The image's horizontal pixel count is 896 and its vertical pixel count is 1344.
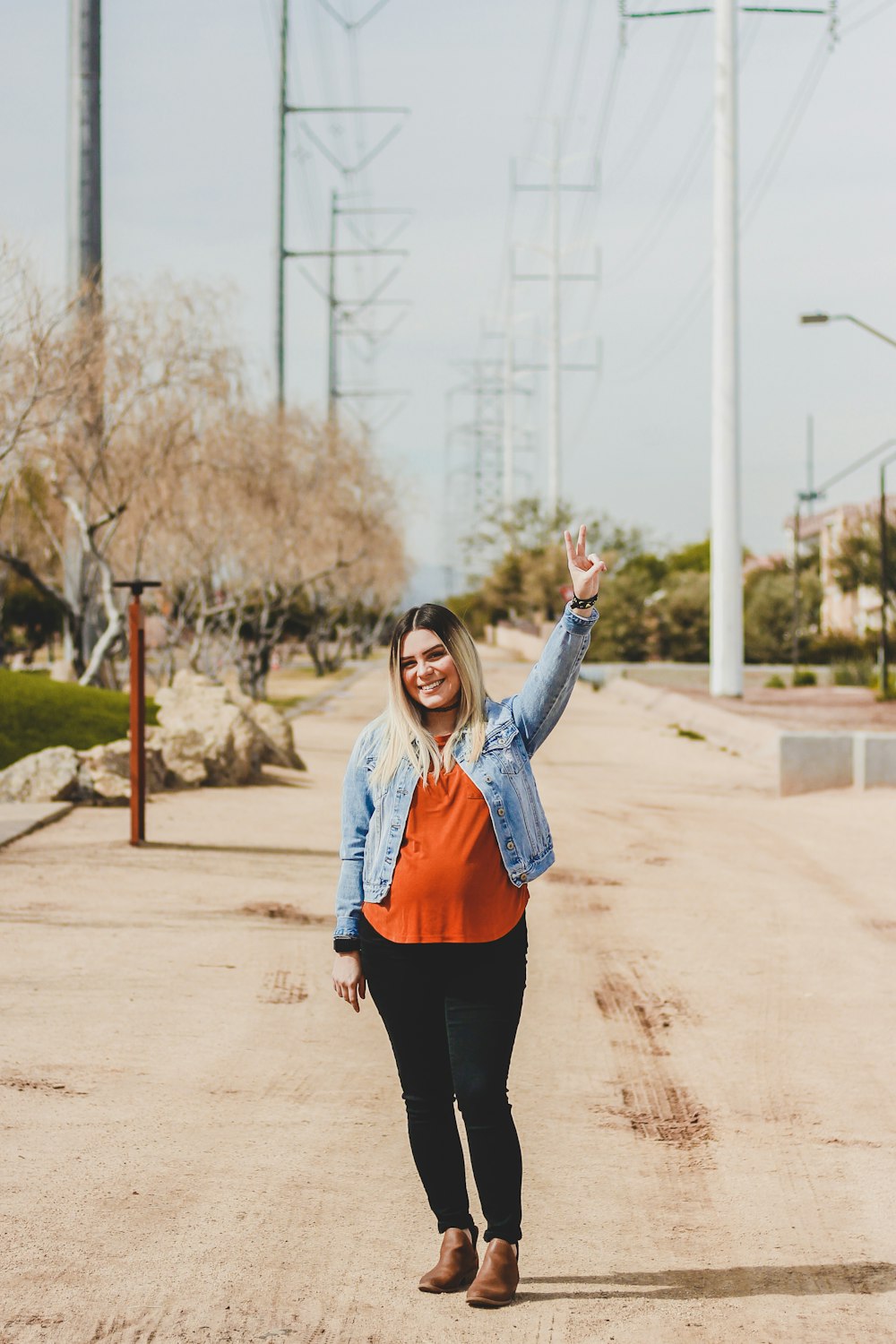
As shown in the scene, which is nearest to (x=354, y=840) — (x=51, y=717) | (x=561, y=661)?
(x=561, y=661)

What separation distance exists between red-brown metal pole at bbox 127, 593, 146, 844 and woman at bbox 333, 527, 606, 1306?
8156mm

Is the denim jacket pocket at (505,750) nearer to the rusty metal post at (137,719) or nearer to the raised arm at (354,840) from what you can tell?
the raised arm at (354,840)

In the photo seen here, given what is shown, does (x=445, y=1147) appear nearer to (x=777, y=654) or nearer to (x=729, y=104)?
(x=729, y=104)

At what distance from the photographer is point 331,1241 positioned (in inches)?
175

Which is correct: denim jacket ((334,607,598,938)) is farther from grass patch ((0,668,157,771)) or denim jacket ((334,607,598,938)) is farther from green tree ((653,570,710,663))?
green tree ((653,570,710,663))

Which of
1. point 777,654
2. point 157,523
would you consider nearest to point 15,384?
point 157,523

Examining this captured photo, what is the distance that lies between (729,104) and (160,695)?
2268cm

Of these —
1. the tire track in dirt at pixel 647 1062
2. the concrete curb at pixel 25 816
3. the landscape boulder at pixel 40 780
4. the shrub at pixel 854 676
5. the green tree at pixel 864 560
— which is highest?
the green tree at pixel 864 560

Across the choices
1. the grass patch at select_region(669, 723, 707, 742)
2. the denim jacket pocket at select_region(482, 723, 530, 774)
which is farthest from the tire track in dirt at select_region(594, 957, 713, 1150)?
the grass patch at select_region(669, 723, 707, 742)

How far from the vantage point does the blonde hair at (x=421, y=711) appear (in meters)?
4.00

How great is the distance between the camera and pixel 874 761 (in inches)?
714

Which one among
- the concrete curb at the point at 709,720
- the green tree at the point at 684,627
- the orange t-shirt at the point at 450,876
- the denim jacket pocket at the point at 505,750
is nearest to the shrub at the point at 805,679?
the concrete curb at the point at 709,720

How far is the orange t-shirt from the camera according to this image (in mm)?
3902

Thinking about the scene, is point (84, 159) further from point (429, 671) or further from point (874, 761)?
point (429, 671)
